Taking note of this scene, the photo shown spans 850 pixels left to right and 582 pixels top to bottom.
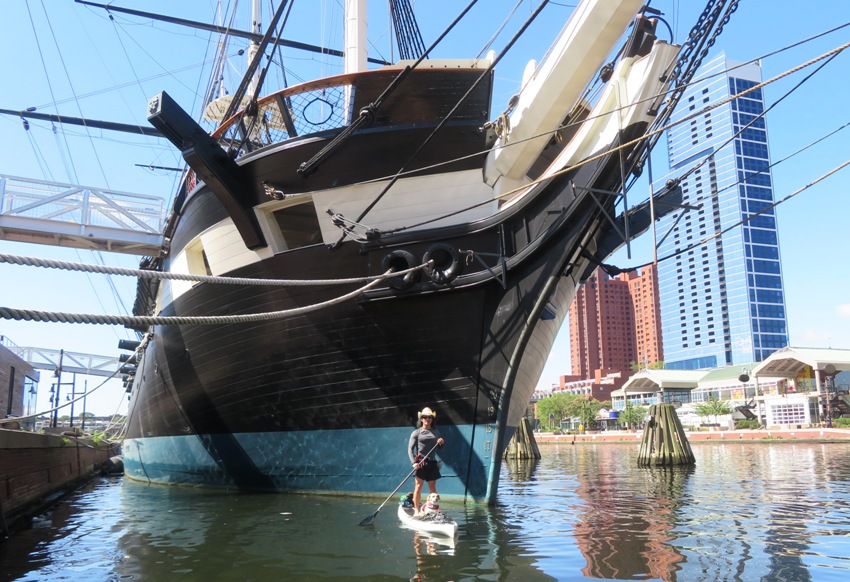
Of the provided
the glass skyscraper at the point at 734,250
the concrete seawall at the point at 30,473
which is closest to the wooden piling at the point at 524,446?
the concrete seawall at the point at 30,473

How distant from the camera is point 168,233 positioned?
48.5 ft

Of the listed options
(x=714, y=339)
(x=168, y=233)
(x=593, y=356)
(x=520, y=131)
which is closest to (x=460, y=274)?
(x=520, y=131)

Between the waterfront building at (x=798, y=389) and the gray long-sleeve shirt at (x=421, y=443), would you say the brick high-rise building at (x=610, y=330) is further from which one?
the gray long-sleeve shirt at (x=421, y=443)

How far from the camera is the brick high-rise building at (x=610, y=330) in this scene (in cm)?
15538

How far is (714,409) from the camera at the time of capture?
61219mm

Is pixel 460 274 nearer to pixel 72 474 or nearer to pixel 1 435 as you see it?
pixel 1 435

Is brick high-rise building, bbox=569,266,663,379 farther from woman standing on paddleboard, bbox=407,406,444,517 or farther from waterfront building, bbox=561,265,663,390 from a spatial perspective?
woman standing on paddleboard, bbox=407,406,444,517

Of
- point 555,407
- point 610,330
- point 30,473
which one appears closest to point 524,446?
point 30,473

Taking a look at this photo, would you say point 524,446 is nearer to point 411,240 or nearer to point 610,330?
point 411,240

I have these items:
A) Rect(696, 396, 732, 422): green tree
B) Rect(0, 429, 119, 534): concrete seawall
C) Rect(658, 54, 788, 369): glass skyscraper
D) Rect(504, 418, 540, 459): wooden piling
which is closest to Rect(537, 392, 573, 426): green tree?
Rect(696, 396, 732, 422): green tree

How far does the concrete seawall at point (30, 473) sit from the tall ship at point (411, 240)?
7.67ft

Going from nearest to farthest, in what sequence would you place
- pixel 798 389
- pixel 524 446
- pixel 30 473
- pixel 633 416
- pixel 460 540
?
1. pixel 460 540
2. pixel 30 473
3. pixel 524 446
4. pixel 798 389
5. pixel 633 416

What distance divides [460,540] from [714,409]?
199 ft

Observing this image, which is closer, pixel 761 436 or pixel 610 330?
pixel 761 436
